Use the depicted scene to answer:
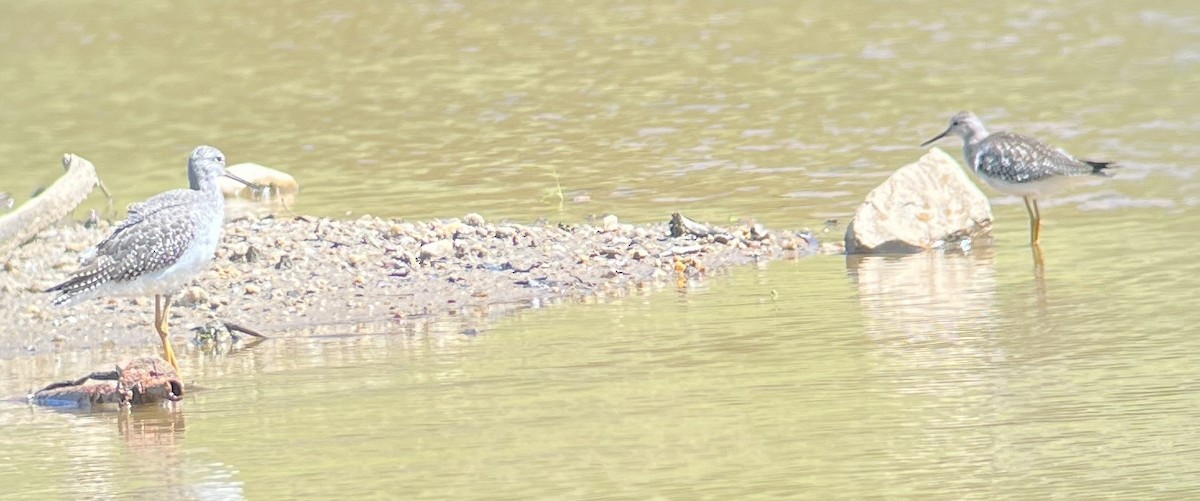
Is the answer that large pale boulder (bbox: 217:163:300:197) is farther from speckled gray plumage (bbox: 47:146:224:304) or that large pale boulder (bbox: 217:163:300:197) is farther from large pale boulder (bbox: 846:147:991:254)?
speckled gray plumage (bbox: 47:146:224:304)

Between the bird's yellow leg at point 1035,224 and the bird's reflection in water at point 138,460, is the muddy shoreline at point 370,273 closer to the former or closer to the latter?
the bird's yellow leg at point 1035,224

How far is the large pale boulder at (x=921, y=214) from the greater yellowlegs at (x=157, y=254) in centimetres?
538

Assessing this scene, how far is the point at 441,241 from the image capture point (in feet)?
50.2

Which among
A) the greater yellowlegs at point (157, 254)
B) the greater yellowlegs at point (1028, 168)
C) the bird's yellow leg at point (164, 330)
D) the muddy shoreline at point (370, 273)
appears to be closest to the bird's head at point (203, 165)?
the greater yellowlegs at point (157, 254)

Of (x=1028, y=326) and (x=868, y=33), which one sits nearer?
(x=1028, y=326)

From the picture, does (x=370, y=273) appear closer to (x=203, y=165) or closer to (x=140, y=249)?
(x=203, y=165)

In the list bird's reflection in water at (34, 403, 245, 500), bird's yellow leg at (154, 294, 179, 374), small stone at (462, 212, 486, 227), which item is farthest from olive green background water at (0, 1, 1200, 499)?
small stone at (462, 212, 486, 227)

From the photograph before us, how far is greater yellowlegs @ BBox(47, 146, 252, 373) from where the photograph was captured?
12.4 metres

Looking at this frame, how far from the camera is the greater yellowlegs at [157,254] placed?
12.4m

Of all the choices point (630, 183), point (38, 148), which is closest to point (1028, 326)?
point (630, 183)

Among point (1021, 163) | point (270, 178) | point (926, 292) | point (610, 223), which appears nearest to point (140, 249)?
point (610, 223)

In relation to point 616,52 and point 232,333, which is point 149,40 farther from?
point 232,333

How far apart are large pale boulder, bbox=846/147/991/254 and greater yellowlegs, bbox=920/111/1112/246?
13.2 inches

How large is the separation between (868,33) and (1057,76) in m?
5.37
